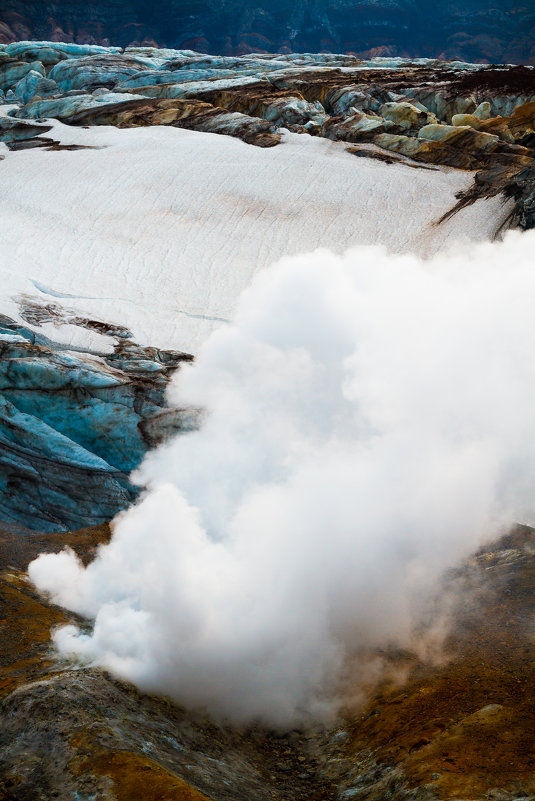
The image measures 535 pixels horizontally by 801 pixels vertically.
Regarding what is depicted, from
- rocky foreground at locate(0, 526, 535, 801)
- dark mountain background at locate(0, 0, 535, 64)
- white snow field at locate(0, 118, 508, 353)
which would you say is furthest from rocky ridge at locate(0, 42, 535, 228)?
dark mountain background at locate(0, 0, 535, 64)

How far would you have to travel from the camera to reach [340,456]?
1772 cm

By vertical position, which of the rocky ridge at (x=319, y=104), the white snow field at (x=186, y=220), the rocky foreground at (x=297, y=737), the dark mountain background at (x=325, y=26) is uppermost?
the dark mountain background at (x=325, y=26)

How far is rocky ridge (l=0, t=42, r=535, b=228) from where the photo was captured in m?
44.9

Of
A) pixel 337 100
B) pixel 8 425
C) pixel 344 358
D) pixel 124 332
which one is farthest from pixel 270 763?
pixel 337 100

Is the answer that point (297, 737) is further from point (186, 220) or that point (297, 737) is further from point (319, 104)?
point (319, 104)

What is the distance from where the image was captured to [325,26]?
152875 mm

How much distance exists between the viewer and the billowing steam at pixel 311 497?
12672 mm

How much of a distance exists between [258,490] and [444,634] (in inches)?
251

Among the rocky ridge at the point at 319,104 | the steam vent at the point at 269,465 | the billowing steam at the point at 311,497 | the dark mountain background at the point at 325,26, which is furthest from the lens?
the dark mountain background at the point at 325,26

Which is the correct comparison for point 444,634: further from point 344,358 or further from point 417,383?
point 344,358

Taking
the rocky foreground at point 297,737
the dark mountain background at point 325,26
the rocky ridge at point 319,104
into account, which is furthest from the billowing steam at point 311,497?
the dark mountain background at point 325,26

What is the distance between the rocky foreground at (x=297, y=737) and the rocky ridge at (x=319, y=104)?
28.4m

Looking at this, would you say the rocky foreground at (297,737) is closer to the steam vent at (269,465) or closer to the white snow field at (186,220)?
the steam vent at (269,465)

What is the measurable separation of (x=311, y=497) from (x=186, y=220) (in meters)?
26.2
